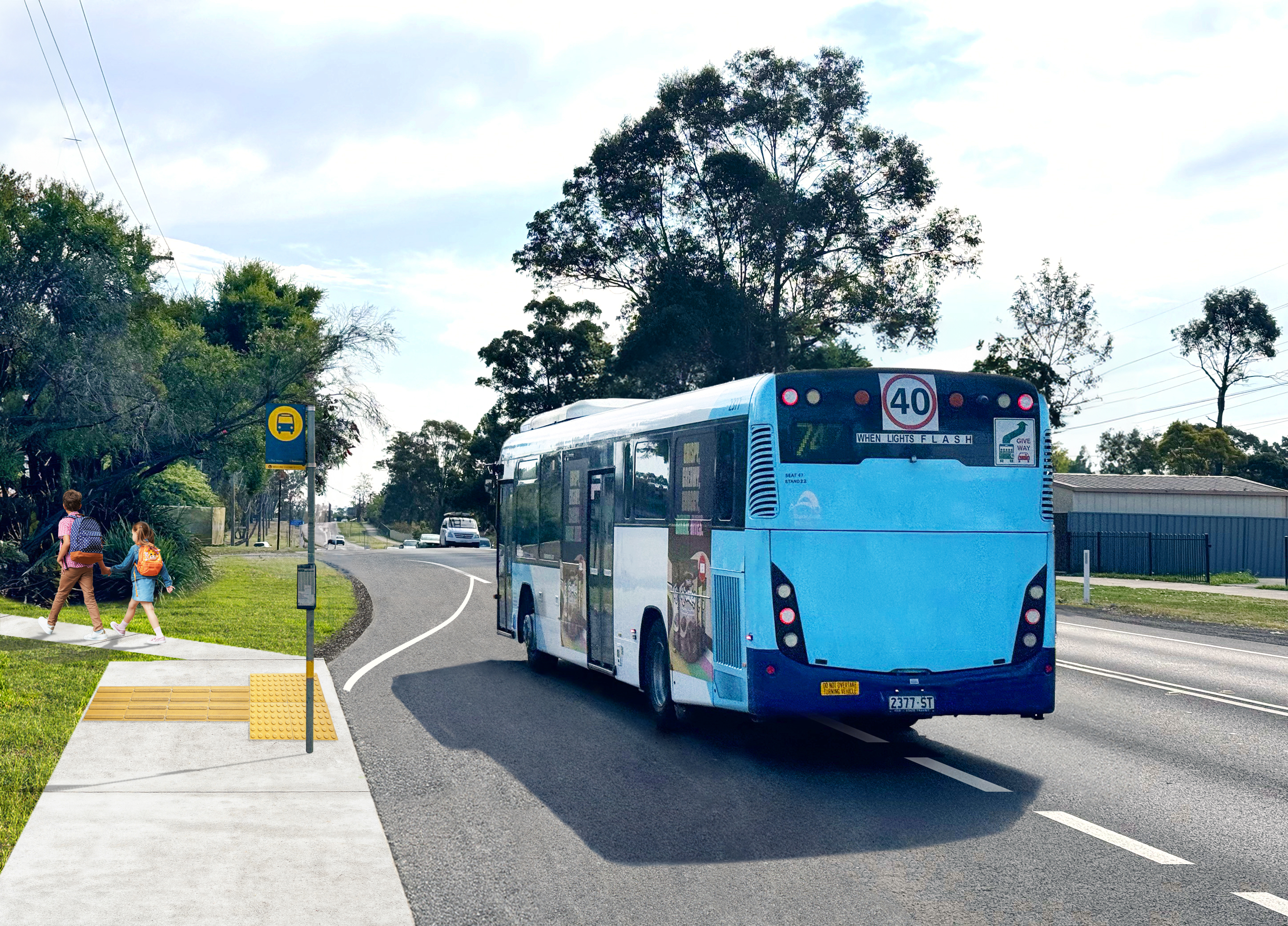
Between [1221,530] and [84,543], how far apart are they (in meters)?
42.3

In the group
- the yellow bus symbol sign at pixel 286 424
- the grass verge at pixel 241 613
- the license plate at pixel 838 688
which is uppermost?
the yellow bus symbol sign at pixel 286 424

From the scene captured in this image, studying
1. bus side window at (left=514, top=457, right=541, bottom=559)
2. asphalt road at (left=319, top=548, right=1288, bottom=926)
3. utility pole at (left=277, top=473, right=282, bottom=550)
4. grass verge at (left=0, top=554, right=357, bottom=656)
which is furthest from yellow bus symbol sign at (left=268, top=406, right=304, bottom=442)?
utility pole at (left=277, top=473, right=282, bottom=550)

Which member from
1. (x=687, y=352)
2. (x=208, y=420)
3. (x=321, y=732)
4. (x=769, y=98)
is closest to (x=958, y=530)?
(x=321, y=732)

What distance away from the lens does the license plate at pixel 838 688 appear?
372 inches

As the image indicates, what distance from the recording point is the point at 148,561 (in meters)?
16.8

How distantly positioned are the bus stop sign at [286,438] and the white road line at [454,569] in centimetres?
2380

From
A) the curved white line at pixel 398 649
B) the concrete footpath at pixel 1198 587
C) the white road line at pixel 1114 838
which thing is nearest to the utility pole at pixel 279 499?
the concrete footpath at pixel 1198 587

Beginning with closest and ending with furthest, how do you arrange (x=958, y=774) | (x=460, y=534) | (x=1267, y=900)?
(x=1267, y=900) < (x=958, y=774) < (x=460, y=534)

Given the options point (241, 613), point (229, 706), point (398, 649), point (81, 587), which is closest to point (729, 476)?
point (229, 706)

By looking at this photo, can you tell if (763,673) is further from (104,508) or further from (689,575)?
(104,508)

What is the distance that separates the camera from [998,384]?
33.1ft

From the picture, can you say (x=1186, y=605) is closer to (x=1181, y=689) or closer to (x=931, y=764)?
(x=1181, y=689)

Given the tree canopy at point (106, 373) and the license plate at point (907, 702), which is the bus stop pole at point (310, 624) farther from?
the tree canopy at point (106, 373)

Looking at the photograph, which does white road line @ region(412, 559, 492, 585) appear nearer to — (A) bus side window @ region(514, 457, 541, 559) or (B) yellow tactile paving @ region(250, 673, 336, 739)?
(A) bus side window @ region(514, 457, 541, 559)
